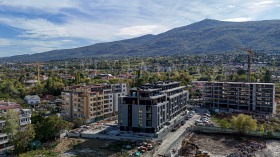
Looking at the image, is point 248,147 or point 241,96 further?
point 241,96

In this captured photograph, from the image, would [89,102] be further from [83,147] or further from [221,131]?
[221,131]

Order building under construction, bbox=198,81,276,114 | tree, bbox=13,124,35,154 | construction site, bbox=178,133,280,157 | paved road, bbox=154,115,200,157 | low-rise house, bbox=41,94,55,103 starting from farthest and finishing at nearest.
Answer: low-rise house, bbox=41,94,55,103 < building under construction, bbox=198,81,276,114 < paved road, bbox=154,115,200,157 < construction site, bbox=178,133,280,157 < tree, bbox=13,124,35,154

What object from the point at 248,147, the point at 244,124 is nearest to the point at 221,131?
the point at 244,124

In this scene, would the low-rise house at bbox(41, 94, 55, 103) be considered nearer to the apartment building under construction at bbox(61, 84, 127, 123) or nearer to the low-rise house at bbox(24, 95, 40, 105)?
the low-rise house at bbox(24, 95, 40, 105)

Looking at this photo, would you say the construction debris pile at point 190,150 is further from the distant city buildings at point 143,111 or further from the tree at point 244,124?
the tree at point 244,124

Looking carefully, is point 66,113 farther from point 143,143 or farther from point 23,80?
point 23,80

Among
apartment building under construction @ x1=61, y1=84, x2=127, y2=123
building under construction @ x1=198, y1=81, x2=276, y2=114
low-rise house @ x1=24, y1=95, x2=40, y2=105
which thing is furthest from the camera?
low-rise house @ x1=24, y1=95, x2=40, y2=105

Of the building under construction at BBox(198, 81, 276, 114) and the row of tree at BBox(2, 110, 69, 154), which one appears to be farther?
the building under construction at BBox(198, 81, 276, 114)

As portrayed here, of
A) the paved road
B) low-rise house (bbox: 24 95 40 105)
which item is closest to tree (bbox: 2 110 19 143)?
the paved road
